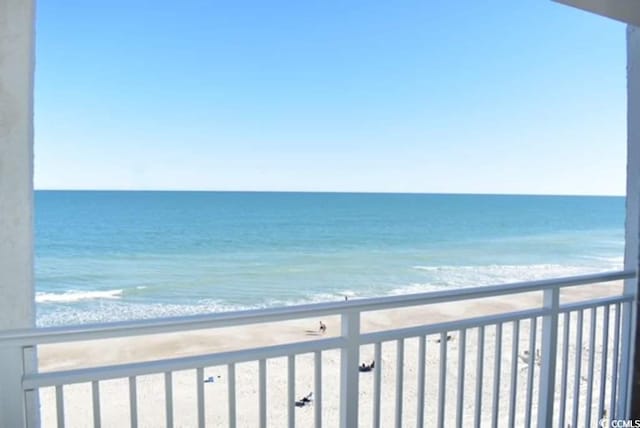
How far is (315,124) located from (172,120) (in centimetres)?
647

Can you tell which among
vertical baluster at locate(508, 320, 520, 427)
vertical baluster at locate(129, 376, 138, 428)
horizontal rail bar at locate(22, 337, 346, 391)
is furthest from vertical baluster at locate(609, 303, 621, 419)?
vertical baluster at locate(129, 376, 138, 428)

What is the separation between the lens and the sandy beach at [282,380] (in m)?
4.00

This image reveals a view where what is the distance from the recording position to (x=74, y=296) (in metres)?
10.6

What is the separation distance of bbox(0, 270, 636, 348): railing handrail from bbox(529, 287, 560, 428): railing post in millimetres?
166

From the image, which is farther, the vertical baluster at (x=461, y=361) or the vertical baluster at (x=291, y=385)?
the vertical baluster at (x=461, y=361)

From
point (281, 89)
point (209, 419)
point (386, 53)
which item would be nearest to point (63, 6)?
point (281, 89)

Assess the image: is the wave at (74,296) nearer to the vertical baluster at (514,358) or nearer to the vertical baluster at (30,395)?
the vertical baluster at (30,395)

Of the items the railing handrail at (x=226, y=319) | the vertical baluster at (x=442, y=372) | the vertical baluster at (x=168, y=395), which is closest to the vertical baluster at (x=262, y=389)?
the railing handrail at (x=226, y=319)

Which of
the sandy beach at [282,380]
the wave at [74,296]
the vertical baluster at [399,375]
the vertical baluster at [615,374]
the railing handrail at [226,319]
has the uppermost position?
the railing handrail at [226,319]

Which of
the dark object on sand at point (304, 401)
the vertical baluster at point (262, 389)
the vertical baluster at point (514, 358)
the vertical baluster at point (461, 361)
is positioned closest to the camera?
the vertical baluster at point (262, 389)

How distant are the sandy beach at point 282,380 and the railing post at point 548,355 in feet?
2.74

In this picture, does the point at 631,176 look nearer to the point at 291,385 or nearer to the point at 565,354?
the point at 565,354

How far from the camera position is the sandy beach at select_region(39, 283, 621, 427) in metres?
4.00

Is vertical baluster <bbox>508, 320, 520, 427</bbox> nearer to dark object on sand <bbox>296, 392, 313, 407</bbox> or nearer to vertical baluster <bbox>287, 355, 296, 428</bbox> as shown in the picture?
vertical baluster <bbox>287, 355, 296, 428</bbox>
